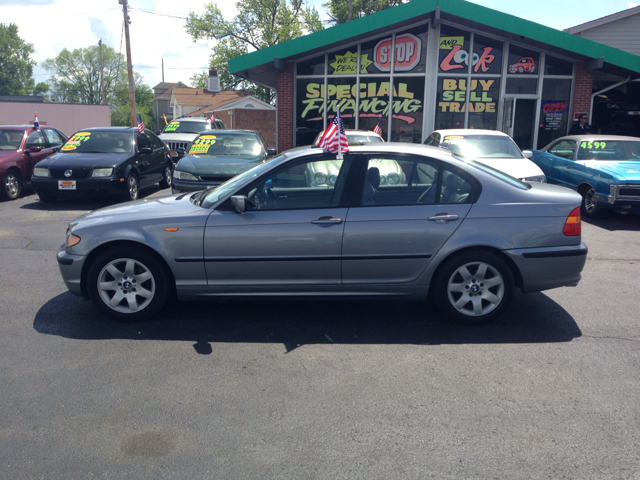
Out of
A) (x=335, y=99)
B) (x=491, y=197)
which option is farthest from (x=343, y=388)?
(x=335, y=99)

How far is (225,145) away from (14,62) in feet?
283

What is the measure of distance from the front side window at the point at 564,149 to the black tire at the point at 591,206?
1.19m

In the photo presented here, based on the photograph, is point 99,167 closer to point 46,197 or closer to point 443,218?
point 46,197

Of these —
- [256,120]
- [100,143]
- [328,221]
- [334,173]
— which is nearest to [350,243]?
[328,221]

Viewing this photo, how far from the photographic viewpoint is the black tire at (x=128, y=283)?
4809mm

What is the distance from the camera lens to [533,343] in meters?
4.52

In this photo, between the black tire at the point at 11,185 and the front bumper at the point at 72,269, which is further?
the black tire at the point at 11,185

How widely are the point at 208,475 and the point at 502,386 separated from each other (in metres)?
2.05

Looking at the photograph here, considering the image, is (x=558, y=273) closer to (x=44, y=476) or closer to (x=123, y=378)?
(x=123, y=378)

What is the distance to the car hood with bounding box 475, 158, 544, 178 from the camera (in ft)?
32.3

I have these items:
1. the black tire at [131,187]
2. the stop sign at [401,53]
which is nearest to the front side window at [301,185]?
the black tire at [131,187]

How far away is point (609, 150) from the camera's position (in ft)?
35.8

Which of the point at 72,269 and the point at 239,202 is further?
the point at 72,269

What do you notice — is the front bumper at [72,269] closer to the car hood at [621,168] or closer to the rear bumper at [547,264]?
the rear bumper at [547,264]
